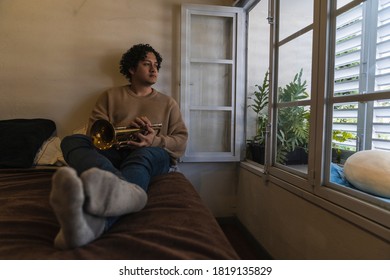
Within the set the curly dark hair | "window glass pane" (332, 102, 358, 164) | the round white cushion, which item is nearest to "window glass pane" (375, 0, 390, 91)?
"window glass pane" (332, 102, 358, 164)

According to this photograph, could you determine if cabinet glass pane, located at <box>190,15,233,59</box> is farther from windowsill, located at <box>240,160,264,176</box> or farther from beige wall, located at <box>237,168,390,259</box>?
beige wall, located at <box>237,168,390,259</box>

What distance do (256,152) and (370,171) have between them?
107 cm

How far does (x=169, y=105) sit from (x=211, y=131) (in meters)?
0.49

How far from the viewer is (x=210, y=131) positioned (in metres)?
2.19

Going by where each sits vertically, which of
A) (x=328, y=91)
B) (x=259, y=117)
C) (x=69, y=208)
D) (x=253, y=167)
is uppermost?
(x=328, y=91)

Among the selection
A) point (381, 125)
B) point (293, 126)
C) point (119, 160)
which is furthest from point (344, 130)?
point (119, 160)

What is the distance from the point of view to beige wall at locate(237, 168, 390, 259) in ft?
3.11

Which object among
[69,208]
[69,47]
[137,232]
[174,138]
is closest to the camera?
[69,208]

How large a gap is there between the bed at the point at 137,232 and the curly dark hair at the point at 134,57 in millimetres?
1026

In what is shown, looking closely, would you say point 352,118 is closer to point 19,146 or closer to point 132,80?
point 132,80

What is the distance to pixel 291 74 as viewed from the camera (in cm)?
156

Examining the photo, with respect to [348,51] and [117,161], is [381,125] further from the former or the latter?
[117,161]
